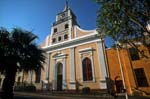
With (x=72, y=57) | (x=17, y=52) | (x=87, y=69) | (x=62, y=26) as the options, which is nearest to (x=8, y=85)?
(x=17, y=52)

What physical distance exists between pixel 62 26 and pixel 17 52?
69.4 feet

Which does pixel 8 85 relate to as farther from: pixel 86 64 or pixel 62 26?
pixel 62 26

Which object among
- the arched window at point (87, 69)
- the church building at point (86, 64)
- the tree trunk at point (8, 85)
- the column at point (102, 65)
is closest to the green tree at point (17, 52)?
the tree trunk at point (8, 85)

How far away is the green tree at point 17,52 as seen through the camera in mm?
12521

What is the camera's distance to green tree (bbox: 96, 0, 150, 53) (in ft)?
37.9

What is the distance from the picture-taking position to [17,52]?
44.4ft

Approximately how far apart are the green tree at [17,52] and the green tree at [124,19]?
789cm

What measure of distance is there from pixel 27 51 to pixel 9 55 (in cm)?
181

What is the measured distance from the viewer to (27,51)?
46.4 feet

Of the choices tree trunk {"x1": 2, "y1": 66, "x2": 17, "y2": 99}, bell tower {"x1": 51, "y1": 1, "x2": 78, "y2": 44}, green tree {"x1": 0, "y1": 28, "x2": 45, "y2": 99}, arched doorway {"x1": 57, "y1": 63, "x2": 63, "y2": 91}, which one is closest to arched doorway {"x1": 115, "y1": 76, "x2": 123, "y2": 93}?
arched doorway {"x1": 57, "y1": 63, "x2": 63, "y2": 91}

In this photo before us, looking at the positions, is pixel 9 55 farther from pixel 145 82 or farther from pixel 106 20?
pixel 145 82

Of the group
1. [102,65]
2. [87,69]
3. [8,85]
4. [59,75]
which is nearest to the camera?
[8,85]

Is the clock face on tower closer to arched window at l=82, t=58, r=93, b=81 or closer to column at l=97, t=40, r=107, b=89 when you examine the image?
column at l=97, t=40, r=107, b=89

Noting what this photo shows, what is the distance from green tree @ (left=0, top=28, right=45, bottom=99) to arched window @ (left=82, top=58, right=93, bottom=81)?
12844 mm
